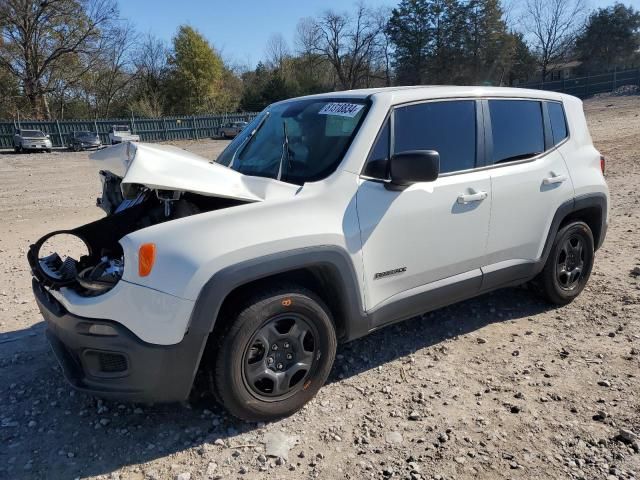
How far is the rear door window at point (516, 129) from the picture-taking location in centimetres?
373

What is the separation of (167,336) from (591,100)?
42.2 metres

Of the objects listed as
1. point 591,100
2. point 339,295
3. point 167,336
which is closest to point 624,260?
point 339,295

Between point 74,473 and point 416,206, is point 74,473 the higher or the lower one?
the lower one

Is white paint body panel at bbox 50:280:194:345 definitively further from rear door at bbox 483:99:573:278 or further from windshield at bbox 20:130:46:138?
windshield at bbox 20:130:46:138

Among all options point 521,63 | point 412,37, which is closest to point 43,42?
point 412,37

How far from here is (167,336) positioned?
2465 mm

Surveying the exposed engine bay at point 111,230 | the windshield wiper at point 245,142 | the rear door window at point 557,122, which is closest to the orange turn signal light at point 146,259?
the exposed engine bay at point 111,230

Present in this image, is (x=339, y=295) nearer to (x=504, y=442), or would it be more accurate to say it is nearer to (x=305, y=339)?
(x=305, y=339)

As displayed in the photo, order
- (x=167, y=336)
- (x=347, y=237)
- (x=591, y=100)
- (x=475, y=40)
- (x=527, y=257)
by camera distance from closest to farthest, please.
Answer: (x=167, y=336) < (x=347, y=237) < (x=527, y=257) < (x=591, y=100) < (x=475, y=40)

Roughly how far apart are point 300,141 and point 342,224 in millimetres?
751

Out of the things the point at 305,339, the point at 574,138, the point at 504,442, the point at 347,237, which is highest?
the point at 574,138

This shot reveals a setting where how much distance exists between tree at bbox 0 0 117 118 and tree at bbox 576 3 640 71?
2007 inches

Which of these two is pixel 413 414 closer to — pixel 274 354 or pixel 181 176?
pixel 274 354

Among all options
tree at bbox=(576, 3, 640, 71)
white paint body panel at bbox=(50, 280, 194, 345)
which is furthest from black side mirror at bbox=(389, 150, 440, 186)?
tree at bbox=(576, 3, 640, 71)
